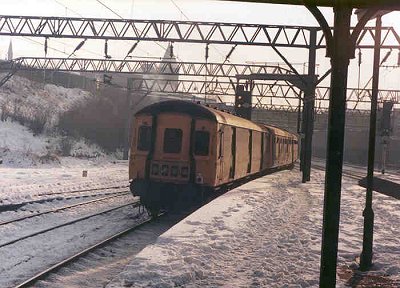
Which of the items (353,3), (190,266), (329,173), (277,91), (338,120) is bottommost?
(190,266)

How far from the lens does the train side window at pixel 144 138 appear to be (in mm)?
14602

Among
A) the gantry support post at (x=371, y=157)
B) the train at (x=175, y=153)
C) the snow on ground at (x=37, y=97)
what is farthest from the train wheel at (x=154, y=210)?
the snow on ground at (x=37, y=97)

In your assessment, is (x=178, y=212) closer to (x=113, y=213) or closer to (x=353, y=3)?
(x=113, y=213)

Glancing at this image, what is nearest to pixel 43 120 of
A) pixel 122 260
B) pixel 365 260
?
pixel 122 260

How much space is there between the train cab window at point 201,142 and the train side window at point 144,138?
147 cm

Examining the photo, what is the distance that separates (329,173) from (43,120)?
4721 cm

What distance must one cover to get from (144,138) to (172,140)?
0.91 meters

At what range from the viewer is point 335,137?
244 inches

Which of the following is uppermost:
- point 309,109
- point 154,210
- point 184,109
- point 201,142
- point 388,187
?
point 309,109

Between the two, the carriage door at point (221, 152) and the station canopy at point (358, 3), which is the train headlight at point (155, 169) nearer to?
the carriage door at point (221, 152)

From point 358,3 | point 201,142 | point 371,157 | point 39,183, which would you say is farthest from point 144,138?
point 39,183

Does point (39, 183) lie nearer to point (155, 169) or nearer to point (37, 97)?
point (155, 169)

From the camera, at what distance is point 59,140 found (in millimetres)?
48312

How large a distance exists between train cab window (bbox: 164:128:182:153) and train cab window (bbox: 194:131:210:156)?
19.4 inches
